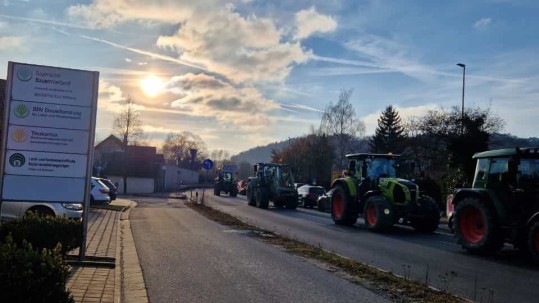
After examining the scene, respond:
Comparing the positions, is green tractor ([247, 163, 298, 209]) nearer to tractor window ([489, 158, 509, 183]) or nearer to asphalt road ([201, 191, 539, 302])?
asphalt road ([201, 191, 539, 302])

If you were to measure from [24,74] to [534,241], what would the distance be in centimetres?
1028

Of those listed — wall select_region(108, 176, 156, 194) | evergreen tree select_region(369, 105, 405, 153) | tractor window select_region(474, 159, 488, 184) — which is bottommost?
wall select_region(108, 176, 156, 194)

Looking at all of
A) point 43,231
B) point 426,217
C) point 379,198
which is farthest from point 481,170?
point 43,231

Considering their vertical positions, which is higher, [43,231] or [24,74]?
[24,74]

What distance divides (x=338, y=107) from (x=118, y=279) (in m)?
58.6

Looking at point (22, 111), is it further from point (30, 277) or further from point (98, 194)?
point (98, 194)

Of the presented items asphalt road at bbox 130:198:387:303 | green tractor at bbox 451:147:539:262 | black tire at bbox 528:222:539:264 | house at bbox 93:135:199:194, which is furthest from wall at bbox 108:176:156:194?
black tire at bbox 528:222:539:264

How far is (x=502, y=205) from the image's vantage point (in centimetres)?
1262

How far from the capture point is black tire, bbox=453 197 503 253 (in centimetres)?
1247

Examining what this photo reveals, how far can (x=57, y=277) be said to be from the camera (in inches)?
183

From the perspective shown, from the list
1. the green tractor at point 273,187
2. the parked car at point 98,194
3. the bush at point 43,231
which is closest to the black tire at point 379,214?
the bush at point 43,231

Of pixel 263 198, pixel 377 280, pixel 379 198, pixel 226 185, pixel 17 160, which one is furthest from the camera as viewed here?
pixel 226 185

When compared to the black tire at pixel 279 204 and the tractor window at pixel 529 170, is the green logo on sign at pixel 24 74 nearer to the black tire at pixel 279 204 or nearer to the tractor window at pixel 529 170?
the tractor window at pixel 529 170

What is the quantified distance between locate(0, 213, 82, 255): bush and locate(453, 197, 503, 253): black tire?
29.0ft
